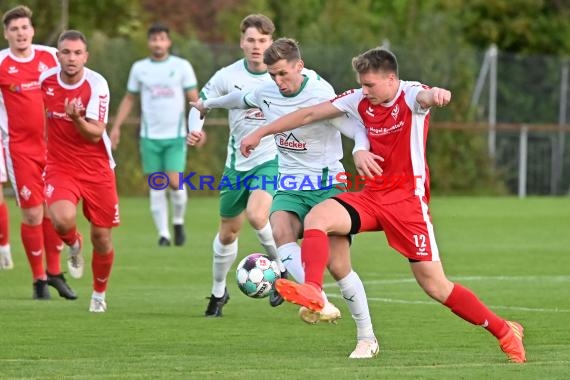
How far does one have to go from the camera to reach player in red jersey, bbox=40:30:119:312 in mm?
10852

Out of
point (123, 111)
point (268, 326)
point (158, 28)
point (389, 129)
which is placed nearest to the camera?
point (389, 129)

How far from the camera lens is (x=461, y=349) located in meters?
9.01

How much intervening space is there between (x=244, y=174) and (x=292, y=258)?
7.01ft

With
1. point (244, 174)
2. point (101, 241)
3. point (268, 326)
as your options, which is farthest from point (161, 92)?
point (268, 326)

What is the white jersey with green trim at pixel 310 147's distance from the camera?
31.3 ft

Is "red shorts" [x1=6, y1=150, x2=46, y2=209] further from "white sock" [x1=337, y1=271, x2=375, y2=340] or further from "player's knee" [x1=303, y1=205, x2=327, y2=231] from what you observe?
"player's knee" [x1=303, y1=205, x2=327, y2=231]

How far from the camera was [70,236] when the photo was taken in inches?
457

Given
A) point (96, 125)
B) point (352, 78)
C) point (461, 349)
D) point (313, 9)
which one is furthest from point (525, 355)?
point (313, 9)

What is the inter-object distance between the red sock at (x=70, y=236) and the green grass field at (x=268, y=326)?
528 millimetres

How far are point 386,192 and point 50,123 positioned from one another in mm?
3643

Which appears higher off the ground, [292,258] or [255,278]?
[292,258]

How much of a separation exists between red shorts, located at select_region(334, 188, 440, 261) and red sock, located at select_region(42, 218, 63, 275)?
15.2 ft

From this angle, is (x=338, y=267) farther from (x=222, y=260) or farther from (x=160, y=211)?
(x=160, y=211)

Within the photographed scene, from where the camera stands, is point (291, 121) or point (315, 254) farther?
point (291, 121)
